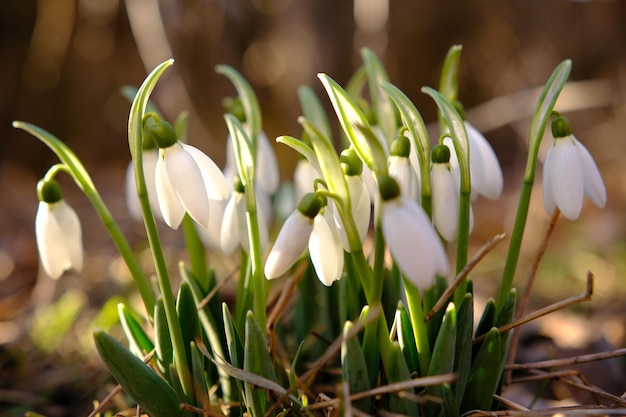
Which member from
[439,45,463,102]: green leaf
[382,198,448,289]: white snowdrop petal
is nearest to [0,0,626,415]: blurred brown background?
[439,45,463,102]: green leaf

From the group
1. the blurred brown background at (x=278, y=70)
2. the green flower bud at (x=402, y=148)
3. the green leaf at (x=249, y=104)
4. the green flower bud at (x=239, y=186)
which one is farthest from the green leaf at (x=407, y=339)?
the blurred brown background at (x=278, y=70)

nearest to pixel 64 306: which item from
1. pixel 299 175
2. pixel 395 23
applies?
pixel 299 175

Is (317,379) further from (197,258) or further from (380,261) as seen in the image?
(380,261)

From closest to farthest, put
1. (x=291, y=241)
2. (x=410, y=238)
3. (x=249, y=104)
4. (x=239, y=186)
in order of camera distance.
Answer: (x=410, y=238) → (x=291, y=241) → (x=239, y=186) → (x=249, y=104)

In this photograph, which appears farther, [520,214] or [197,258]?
[197,258]

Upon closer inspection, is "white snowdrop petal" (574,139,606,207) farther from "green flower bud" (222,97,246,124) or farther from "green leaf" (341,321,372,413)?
"green flower bud" (222,97,246,124)

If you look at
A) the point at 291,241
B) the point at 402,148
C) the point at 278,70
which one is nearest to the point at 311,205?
the point at 291,241

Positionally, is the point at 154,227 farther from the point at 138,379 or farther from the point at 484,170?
the point at 484,170
